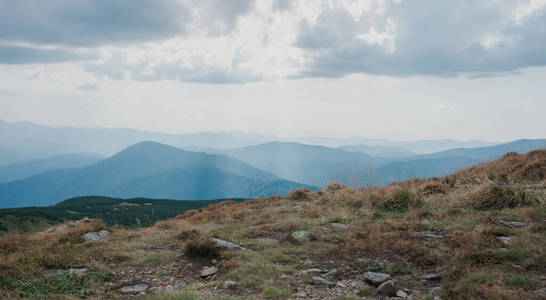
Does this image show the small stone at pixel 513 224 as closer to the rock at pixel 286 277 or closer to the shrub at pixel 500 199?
the shrub at pixel 500 199

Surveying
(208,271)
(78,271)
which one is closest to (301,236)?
(208,271)

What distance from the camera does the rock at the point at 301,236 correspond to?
9.33 meters

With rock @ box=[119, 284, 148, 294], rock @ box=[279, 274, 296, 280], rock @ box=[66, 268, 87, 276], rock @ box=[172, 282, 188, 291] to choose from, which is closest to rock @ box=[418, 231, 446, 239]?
rock @ box=[279, 274, 296, 280]

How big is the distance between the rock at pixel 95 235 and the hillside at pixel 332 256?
0.27 m

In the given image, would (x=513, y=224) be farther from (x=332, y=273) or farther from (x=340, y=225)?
(x=332, y=273)

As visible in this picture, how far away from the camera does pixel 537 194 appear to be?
10.2m

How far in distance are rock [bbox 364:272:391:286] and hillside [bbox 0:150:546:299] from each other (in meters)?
0.02

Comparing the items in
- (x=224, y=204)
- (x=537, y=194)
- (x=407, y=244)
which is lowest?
(x=224, y=204)

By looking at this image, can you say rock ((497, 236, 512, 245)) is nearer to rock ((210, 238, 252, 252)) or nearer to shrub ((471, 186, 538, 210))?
shrub ((471, 186, 538, 210))

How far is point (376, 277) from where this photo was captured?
6.14 metres

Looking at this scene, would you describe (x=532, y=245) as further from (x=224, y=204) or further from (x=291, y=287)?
(x=224, y=204)

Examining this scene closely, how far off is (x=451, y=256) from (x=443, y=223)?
9.59 feet

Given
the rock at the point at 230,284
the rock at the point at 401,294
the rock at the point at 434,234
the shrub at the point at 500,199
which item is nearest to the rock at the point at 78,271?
the rock at the point at 230,284

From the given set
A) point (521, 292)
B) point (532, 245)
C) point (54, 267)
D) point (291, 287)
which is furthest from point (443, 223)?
point (54, 267)
